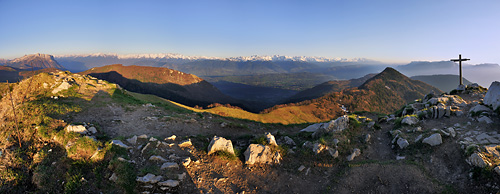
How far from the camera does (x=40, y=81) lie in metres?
22.4

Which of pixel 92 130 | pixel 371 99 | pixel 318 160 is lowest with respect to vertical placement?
pixel 371 99

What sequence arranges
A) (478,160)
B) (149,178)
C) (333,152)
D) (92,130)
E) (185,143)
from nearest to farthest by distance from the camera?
1. (149,178)
2. (478,160)
3. (185,143)
4. (333,152)
5. (92,130)

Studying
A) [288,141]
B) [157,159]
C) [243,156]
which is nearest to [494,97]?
[288,141]

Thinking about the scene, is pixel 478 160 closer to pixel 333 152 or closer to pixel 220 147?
pixel 333 152

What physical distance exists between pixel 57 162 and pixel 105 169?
Answer: 3.16 meters

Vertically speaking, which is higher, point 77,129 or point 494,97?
point 494,97

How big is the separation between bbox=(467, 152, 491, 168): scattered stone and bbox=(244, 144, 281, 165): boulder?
366 inches

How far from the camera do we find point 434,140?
38.9 ft

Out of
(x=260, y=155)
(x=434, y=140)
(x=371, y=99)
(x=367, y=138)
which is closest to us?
(x=260, y=155)

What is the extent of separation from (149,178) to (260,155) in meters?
5.91

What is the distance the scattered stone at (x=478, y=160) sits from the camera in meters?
8.85

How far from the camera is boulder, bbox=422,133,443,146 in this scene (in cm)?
1173

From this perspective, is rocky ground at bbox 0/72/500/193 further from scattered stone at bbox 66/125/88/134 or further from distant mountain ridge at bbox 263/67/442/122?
distant mountain ridge at bbox 263/67/442/122

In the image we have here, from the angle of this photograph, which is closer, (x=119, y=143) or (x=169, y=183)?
(x=169, y=183)
